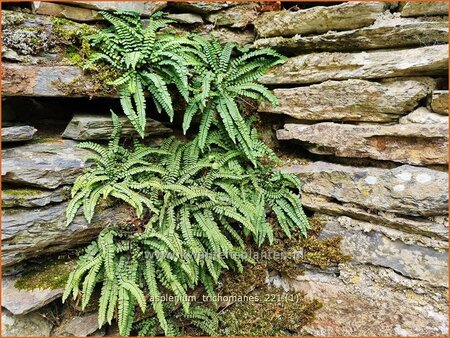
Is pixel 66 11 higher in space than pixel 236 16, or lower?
lower

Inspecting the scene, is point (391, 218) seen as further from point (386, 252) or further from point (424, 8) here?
point (424, 8)

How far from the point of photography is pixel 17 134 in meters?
4.10

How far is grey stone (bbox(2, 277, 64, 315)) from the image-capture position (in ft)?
12.5

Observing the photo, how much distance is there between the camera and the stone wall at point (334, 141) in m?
4.13

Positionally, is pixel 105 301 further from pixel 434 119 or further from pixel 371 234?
pixel 434 119

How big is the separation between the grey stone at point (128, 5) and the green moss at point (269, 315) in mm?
4955

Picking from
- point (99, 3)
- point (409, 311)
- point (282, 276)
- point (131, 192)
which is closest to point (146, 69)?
point (99, 3)

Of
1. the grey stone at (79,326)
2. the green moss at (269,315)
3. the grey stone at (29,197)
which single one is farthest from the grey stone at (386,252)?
the grey stone at (29,197)

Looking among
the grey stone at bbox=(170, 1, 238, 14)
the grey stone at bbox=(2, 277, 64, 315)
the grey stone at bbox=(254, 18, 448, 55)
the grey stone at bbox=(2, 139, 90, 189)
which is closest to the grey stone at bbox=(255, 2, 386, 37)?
the grey stone at bbox=(254, 18, 448, 55)

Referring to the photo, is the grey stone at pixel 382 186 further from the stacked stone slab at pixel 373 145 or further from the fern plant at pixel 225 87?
the fern plant at pixel 225 87

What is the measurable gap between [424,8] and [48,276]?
630cm

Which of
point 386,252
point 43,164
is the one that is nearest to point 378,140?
point 386,252

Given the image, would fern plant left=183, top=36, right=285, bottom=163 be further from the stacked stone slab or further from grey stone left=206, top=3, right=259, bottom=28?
grey stone left=206, top=3, right=259, bottom=28

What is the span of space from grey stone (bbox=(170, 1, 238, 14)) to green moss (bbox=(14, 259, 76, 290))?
14.7ft
